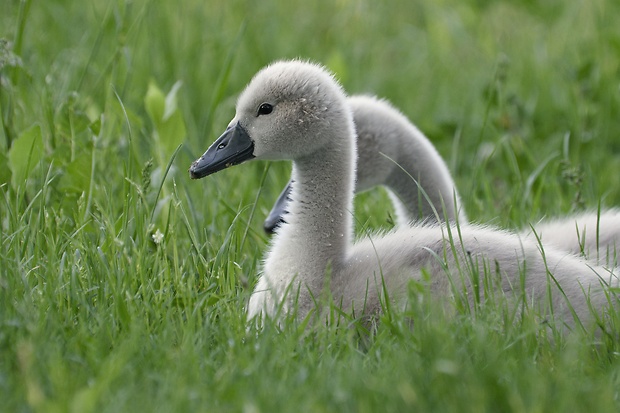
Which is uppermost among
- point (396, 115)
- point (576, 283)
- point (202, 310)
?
point (396, 115)

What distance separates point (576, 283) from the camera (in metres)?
3.48

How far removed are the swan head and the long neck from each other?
2.3 inches

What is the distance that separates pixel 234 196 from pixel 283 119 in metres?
1.34

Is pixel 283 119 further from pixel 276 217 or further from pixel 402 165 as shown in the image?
pixel 402 165

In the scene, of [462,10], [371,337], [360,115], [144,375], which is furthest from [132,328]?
[462,10]

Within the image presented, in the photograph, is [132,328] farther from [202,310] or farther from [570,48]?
[570,48]

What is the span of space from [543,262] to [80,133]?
2305 mm

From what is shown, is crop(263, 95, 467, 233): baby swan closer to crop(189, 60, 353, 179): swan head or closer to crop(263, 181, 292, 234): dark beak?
crop(263, 181, 292, 234): dark beak

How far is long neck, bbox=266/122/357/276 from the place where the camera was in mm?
3732

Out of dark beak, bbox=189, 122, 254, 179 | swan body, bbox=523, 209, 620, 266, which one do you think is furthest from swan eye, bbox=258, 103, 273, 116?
swan body, bbox=523, 209, 620, 266

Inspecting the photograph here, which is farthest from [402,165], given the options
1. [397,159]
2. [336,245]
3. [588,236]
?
[336,245]

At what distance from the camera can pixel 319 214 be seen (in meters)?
3.78

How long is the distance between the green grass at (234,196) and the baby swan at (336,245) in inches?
7.6

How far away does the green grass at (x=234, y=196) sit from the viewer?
2756 mm
